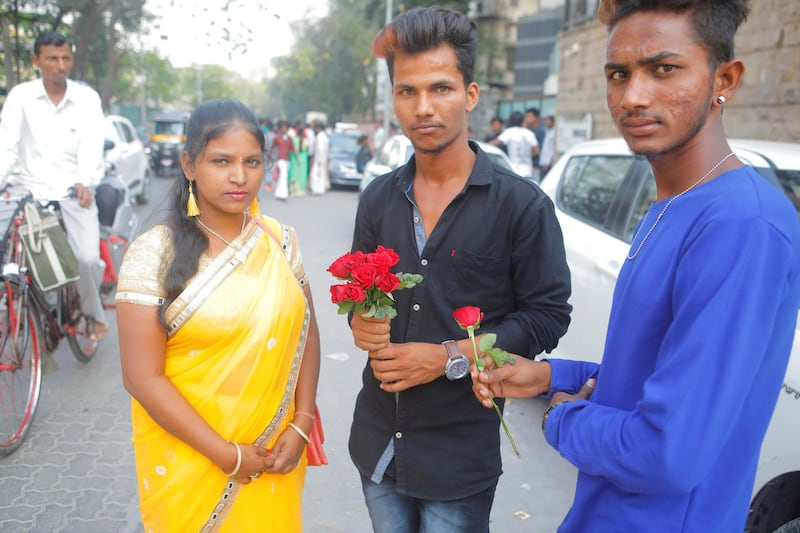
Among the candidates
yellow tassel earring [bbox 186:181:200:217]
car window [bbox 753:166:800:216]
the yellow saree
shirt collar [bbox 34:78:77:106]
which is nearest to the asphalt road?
yellow tassel earring [bbox 186:181:200:217]

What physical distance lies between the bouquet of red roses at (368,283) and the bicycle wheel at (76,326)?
3.82 metres

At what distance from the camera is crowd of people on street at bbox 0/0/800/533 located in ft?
3.97

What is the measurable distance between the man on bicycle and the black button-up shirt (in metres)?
3.55

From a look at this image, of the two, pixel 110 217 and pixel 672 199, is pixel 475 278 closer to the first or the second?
pixel 672 199

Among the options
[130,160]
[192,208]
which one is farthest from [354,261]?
[130,160]

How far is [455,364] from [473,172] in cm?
58

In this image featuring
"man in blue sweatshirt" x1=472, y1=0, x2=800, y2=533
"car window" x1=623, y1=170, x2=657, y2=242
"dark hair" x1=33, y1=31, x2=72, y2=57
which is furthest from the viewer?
"dark hair" x1=33, y1=31, x2=72, y2=57

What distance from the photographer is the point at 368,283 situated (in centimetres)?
152

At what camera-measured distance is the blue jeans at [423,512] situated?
1872mm

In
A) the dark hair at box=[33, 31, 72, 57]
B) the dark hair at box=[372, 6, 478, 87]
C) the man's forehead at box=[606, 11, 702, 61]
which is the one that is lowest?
the man's forehead at box=[606, 11, 702, 61]

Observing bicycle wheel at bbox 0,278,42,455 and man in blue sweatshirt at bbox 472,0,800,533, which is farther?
bicycle wheel at bbox 0,278,42,455

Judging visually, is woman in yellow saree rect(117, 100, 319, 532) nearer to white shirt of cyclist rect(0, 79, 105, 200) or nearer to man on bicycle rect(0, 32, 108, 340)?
man on bicycle rect(0, 32, 108, 340)

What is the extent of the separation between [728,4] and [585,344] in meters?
2.90

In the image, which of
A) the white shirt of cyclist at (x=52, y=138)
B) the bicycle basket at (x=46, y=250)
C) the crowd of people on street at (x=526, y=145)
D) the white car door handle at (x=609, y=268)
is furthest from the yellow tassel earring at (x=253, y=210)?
the crowd of people on street at (x=526, y=145)
